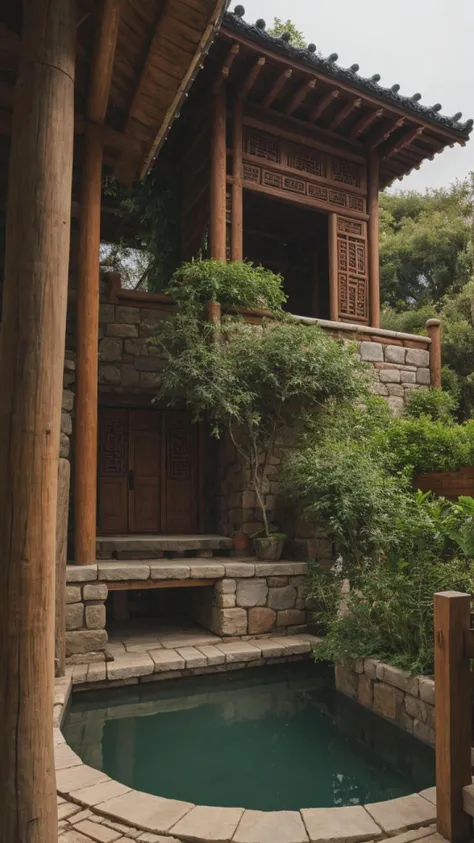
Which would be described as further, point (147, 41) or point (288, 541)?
point (288, 541)

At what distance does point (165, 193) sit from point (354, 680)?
832 centimetres

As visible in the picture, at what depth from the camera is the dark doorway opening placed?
12.2 m

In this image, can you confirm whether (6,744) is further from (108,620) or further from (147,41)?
(108,620)

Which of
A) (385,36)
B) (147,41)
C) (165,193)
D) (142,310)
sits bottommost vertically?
(142,310)

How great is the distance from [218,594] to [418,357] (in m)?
5.56

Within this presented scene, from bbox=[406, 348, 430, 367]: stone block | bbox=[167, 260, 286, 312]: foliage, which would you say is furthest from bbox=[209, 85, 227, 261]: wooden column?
bbox=[406, 348, 430, 367]: stone block

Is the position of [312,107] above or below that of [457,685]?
above

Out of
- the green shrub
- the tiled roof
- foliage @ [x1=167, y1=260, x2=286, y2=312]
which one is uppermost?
the tiled roof

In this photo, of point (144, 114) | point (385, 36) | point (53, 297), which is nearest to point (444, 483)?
point (144, 114)

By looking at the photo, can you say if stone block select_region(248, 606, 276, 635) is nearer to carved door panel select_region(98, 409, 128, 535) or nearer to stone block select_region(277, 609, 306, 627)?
stone block select_region(277, 609, 306, 627)

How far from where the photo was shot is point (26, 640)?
2.31m

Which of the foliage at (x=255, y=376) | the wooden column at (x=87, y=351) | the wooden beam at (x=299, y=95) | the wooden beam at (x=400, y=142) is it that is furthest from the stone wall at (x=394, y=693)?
the wooden beam at (x=400, y=142)

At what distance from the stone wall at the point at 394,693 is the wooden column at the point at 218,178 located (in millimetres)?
5909

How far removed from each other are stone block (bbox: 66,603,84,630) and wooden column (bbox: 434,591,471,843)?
3.85m
